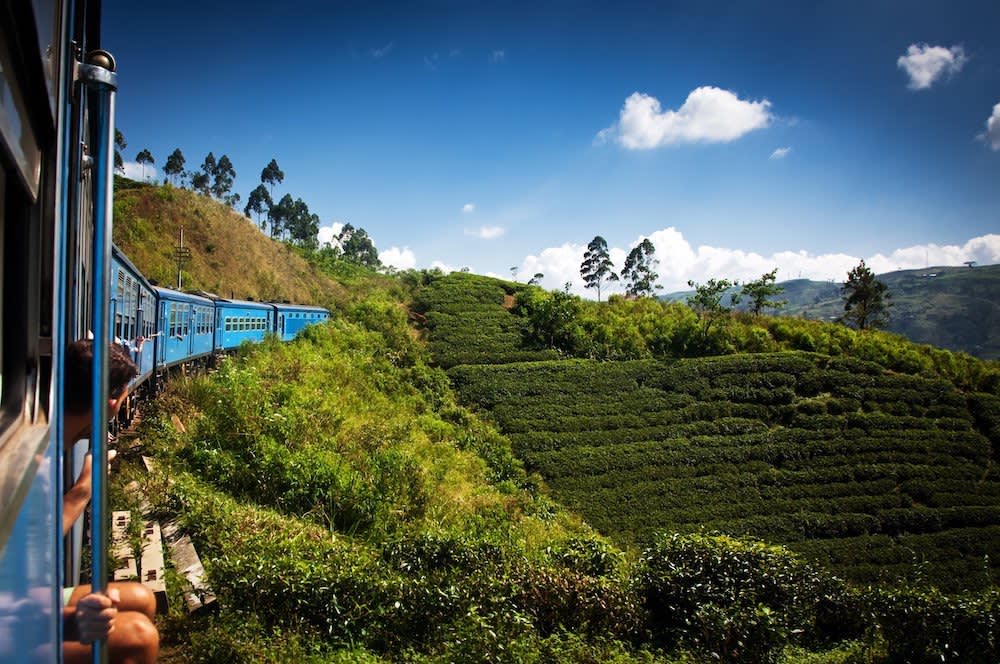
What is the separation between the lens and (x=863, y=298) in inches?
1305

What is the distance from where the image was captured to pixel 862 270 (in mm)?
32875

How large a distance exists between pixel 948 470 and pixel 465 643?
21.1m

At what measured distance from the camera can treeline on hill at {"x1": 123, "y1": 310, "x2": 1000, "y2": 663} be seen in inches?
211

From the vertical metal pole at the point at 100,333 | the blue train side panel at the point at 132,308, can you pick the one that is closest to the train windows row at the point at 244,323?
the blue train side panel at the point at 132,308

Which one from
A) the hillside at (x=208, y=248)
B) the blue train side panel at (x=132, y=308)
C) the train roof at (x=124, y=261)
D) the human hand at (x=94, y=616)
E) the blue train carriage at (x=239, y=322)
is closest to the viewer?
the human hand at (x=94, y=616)

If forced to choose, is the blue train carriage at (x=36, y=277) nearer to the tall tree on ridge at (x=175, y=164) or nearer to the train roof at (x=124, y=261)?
the train roof at (x=124, y=261)

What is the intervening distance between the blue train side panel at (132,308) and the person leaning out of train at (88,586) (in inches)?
214

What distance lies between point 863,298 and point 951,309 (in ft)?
440

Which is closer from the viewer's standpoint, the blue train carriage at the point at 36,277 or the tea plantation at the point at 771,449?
the blue train carriage at the point at 36,277

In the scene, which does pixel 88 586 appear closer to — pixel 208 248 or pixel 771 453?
pixel 771 453

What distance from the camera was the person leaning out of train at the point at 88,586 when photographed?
5.52 ft

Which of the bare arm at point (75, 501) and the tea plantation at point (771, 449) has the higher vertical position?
the bare arm at point (75, 501)

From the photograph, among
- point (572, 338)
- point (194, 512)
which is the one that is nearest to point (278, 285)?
point (572, 338)

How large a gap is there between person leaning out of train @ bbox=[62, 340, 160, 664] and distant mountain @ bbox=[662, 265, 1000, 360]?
103551 mm
